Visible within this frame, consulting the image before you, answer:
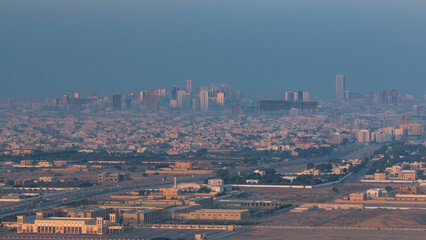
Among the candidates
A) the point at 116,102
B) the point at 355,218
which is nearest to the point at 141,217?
the point at 355,218

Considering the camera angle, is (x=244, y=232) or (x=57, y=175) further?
(x=57, y=175)

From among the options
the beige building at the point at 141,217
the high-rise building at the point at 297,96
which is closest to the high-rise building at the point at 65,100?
the high-rise building at the point at 297,96

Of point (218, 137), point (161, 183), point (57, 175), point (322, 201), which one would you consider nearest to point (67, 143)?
point (218, 137)

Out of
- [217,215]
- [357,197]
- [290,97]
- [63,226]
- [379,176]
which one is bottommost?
[63,226]

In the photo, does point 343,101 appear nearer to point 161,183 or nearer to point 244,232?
point 161,183

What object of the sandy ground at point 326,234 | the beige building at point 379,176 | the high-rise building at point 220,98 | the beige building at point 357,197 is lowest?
the sandy ground at point 326,234

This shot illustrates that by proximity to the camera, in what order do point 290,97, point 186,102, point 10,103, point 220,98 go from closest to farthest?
point 10,103
point 186,102
point 220,98
point 290,97

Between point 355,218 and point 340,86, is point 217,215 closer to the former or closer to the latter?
point 355,218

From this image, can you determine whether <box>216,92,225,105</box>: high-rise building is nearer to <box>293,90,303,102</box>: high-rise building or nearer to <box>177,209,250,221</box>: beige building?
<box>293,90,303,102</box>: high-rise building

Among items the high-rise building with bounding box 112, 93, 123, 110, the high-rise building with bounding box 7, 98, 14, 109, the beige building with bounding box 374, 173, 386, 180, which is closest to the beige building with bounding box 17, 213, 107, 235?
the beige building with bounding box 374, 173, 386, 180

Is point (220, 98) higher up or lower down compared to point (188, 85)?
lower down

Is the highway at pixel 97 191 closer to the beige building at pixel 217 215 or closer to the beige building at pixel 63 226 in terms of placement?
the beige building at pixel 63 226
